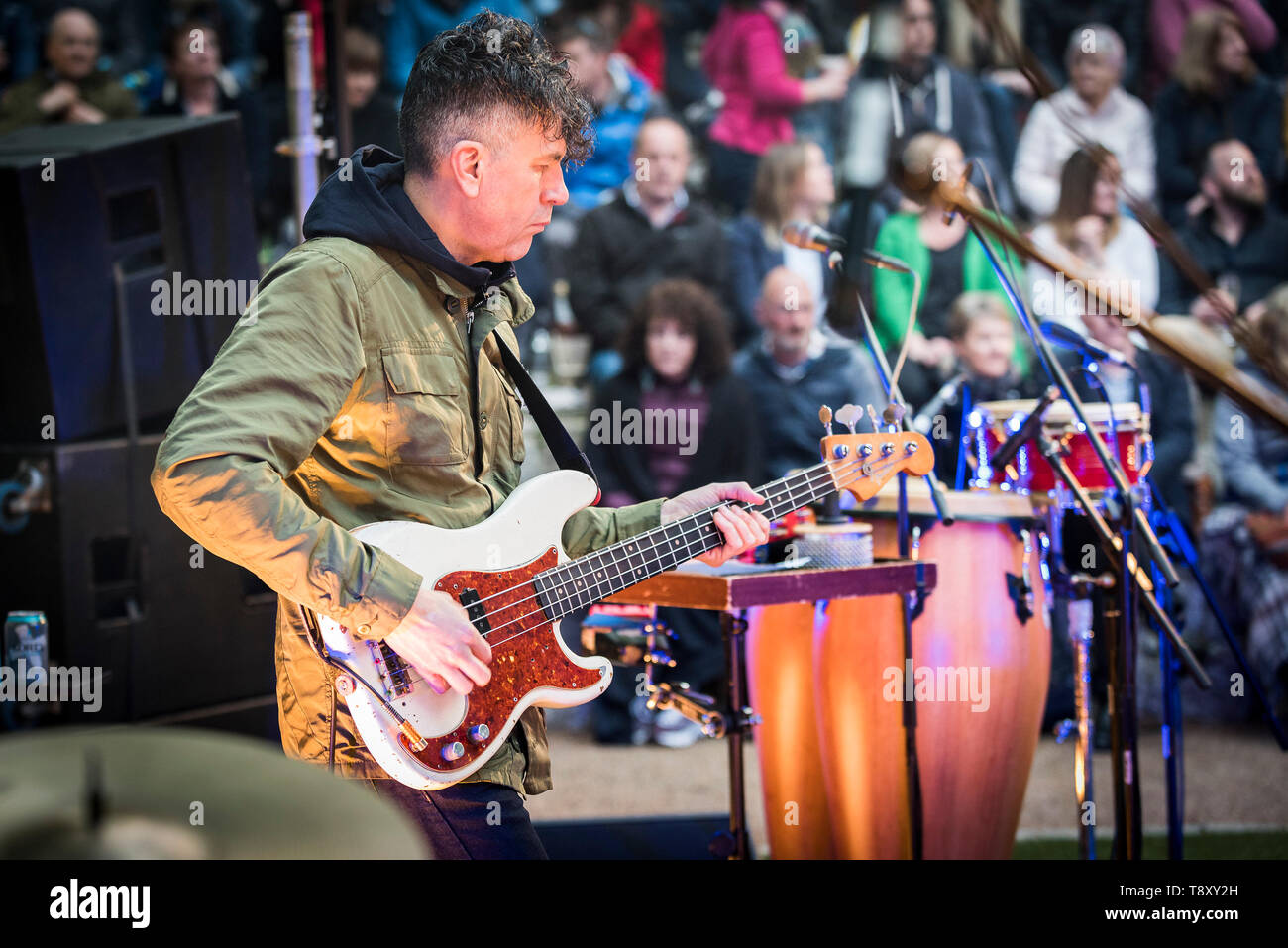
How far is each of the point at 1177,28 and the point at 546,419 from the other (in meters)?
5.31

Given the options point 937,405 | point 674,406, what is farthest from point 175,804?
point 674,406

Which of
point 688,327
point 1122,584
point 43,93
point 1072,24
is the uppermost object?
point 1072,24

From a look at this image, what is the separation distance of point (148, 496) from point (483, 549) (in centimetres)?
184

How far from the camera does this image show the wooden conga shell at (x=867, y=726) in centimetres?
335

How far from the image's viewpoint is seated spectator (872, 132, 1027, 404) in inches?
226

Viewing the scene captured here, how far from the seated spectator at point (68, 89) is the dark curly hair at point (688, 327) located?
7.51 ft

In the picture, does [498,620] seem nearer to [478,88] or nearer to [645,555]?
[645,555]

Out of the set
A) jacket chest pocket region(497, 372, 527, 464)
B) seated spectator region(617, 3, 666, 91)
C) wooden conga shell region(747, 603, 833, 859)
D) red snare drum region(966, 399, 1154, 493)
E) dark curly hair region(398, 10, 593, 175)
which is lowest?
wooden conga shell region(747, 603, 833, 859)

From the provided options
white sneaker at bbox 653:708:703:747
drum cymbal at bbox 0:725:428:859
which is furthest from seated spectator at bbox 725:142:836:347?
drum cymbal at bbox 0:725:428:859

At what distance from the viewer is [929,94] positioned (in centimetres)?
607

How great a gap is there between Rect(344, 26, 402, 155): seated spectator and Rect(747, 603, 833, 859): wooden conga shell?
3.05 m

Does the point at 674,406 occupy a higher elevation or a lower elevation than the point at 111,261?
lower

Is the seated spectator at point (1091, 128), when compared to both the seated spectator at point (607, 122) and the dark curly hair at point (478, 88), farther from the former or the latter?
the dark curly hair at point (478, 88)

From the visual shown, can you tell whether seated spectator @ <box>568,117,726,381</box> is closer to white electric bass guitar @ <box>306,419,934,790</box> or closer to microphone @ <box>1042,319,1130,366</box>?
microphone @ <box>1042,319,1130,366</box>
